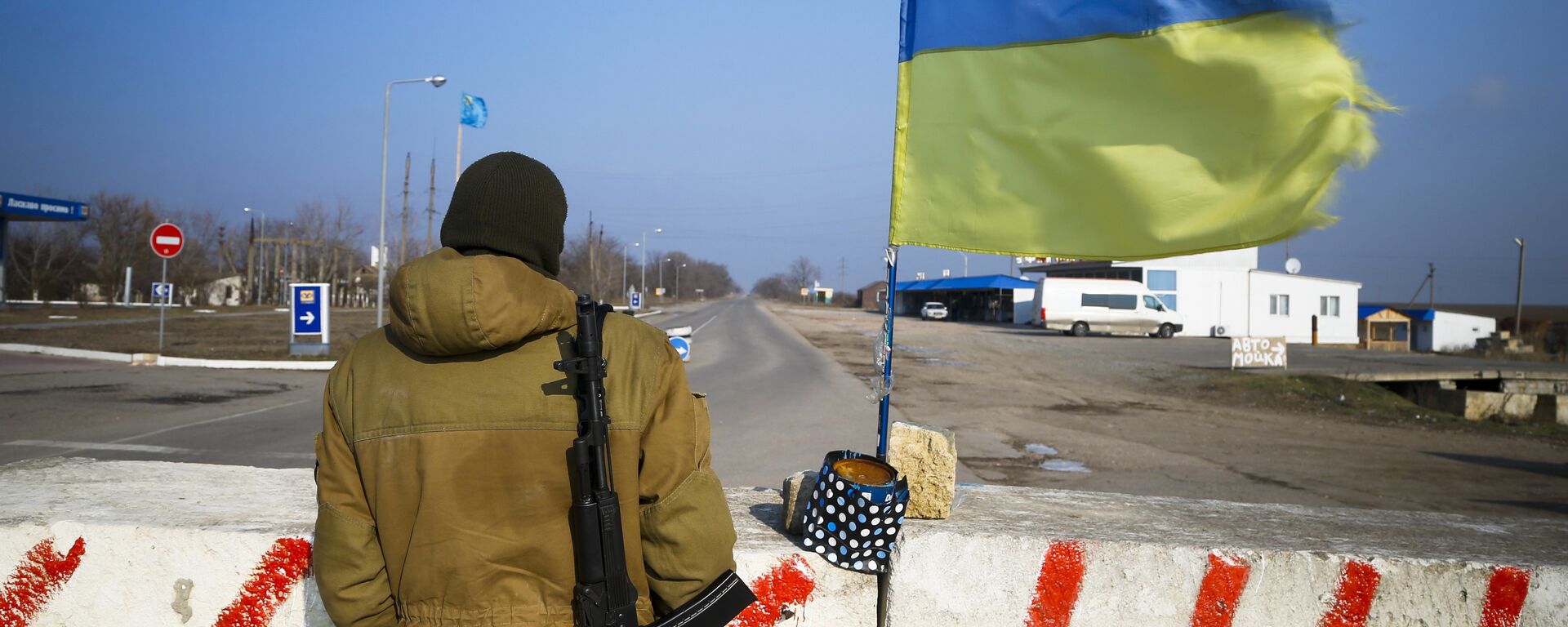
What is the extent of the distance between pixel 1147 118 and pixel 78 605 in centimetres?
385

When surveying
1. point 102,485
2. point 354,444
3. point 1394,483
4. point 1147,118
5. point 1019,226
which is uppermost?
point 1147,118

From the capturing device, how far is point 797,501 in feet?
9.57

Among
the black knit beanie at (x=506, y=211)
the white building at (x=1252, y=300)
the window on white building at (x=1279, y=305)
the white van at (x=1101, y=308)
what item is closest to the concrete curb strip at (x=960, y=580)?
the black knit beanie at (x=506, y=211)

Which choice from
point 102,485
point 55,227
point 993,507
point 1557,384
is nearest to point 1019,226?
point 993,507

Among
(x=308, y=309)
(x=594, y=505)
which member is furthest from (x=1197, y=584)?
(x=308, y=309)

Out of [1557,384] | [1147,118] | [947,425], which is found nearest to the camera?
[1147,118]

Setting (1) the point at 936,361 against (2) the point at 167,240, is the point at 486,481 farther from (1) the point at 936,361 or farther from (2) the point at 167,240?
(1) the point at 936,361

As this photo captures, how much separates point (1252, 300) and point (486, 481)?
49.7 metres

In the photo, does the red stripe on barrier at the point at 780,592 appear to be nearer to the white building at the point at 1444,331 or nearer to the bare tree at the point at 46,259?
the white building at the point at 1444,331

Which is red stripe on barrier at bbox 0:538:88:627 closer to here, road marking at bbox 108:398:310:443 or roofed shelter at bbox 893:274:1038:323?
road marking at bbox 108:398:310:443

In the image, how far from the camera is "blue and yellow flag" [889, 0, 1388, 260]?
3.22 meters

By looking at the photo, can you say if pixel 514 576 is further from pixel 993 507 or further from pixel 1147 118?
pixel 1147 118

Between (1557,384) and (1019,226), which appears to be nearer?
(1019,226)

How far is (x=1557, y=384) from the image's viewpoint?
19.2 m
